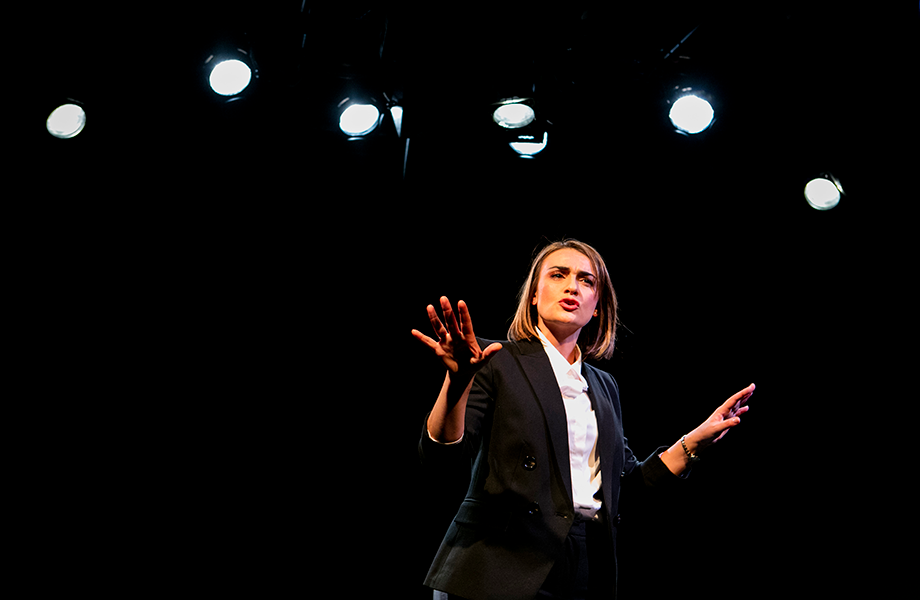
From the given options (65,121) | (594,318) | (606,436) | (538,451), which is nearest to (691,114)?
(594,318)

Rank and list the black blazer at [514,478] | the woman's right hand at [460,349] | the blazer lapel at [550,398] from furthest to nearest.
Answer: the blazer lapel at [550,398] → the black blazer at [514,478] → the woman's right hand at [460,349]

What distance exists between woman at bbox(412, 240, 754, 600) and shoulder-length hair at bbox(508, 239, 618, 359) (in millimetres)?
14

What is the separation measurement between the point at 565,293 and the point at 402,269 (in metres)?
1.07

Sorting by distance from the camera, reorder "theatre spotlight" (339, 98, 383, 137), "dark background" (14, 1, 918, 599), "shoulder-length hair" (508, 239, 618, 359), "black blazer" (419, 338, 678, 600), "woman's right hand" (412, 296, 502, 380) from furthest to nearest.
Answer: "theatre spotlight" (339, 98, 383, 137) → "dark background" (14, 1, 918, 599) → "shoulder-length hair" (508, 239, 618, 359) → "black blazer" (419, 338, 678, 600) → "woman's right hand" (412, 296, 502, 380)

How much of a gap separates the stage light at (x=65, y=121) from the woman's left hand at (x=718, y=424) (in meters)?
3.01

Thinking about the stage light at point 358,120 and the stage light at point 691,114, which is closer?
the stage light at point 691,114

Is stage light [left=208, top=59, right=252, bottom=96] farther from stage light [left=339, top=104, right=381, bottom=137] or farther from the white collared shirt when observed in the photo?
the white collared shirt

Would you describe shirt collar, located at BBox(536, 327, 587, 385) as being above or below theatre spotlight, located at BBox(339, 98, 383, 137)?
below

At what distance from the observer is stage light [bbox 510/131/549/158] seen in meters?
2.93

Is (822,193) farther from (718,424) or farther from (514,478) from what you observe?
(514,478)

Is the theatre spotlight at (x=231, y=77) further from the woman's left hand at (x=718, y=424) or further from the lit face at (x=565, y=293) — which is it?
the woman's left hand at (x=718, y=424)

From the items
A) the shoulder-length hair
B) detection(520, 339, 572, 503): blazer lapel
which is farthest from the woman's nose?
detection(520, 339, 572, 503): blazer lapel

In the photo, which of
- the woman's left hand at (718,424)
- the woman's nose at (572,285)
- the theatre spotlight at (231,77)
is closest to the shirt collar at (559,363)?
the woman's nose at (572,285)

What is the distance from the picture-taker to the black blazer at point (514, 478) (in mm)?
1656
